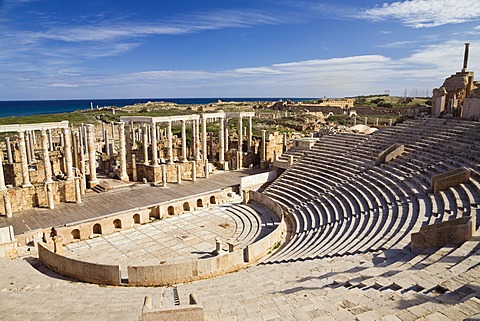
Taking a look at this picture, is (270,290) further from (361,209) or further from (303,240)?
(361,209)

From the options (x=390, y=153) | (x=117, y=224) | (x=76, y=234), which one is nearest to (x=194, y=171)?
(x=117, y=224)

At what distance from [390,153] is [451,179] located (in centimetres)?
622

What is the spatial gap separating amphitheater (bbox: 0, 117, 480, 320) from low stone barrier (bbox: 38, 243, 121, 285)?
0.27 m

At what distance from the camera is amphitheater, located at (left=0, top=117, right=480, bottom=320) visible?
7.66 m

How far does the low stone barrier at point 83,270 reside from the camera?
1312cm

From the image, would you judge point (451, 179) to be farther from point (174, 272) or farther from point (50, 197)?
point (50, 197)

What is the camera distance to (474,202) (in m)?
12.4

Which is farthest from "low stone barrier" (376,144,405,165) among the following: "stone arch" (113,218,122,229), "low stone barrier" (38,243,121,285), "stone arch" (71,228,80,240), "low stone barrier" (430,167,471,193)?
"stone arch" (71,228,80,240)

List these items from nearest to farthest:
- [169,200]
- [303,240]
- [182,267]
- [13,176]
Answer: [182,267]
[303,240]
[169,200]
[13,176]

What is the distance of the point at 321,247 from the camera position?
45.2ft

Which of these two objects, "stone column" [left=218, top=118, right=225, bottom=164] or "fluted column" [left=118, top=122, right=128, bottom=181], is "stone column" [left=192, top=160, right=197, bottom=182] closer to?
"stone column" [left=218, top=118, right=225, bottom=164]

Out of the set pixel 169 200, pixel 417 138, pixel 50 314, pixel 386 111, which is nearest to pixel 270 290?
pixel 50 314

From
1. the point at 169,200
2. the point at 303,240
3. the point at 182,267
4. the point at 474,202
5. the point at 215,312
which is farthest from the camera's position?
the point at 169,200

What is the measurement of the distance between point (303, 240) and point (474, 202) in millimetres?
6969
